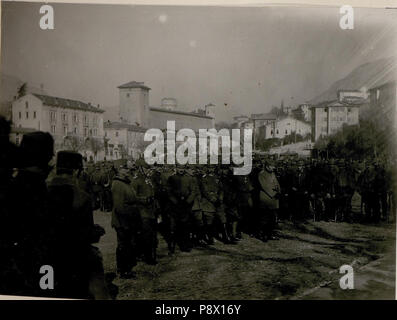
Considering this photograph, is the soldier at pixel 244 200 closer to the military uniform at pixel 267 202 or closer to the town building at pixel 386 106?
the military uniform at pixel 267 202

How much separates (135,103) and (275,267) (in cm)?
290

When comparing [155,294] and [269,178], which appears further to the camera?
[269,178]

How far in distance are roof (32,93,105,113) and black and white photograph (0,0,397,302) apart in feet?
0.06

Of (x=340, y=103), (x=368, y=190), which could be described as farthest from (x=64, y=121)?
(x=368, y=190)

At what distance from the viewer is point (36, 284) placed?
16.4 feet

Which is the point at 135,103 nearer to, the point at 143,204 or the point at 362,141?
the point at 143,204

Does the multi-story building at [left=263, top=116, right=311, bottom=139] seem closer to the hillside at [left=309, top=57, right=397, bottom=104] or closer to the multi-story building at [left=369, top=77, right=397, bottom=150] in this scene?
the hillside at [left=309, top=57, right=397, bottom=104]

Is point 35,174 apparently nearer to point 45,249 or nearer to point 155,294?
point 45,249

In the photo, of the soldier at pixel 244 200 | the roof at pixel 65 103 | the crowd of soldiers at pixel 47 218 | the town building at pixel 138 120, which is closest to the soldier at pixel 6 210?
the crowd of soldiers at pixel 47 218

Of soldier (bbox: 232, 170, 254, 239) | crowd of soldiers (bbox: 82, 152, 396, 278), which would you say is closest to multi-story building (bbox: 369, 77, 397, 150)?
crowd of soldiers (bbox: 82, 152, 396, 278)

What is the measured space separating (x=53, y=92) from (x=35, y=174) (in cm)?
256

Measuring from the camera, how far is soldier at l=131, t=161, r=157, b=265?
531 cm

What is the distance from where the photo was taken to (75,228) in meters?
3.36
